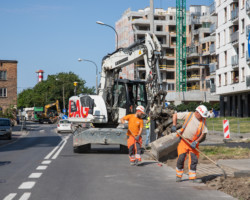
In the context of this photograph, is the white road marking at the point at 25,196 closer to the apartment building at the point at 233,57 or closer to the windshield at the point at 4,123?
the windshield at the point at 4,123

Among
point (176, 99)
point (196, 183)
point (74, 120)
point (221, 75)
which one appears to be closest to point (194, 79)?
point (176, 99)

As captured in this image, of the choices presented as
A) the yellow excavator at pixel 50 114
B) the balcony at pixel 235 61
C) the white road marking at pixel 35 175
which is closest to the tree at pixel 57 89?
the yellow excavator at pixel 50 114

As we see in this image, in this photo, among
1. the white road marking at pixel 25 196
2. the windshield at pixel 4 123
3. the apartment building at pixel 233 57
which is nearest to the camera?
the white road marking at pixel 25 196

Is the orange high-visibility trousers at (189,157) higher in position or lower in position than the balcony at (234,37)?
lower

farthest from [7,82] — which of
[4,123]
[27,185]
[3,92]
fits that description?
[27,185]

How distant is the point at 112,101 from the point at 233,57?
4203 cm

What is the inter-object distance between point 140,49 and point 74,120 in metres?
4.18

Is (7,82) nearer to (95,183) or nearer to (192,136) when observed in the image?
(95,183)

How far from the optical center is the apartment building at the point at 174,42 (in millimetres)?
96562

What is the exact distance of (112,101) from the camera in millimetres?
21375

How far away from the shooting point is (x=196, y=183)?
10781 millimetres

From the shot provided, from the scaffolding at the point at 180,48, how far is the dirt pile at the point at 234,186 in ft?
287

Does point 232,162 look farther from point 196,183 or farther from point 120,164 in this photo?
point 196,183

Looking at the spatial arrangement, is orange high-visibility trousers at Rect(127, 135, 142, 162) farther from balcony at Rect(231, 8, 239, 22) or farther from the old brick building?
the old brick building
